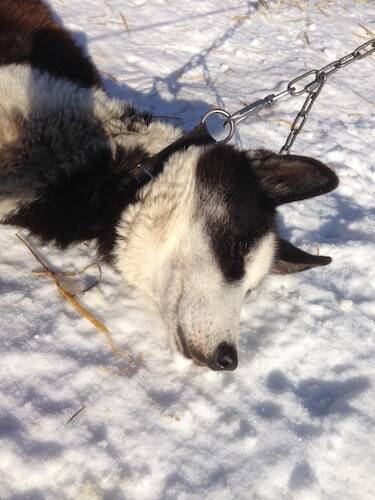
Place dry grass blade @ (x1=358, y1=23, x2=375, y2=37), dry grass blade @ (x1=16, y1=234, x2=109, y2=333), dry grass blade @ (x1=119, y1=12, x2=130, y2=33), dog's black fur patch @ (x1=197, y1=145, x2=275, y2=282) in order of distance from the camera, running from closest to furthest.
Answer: dog's black fur patch @ (x1=197, y1=145, x2=275, y2=282) → dry grass blade @ (x1=16, y1=234, x2=109, y2=333) → dry grass blade @ (x1=119, y1=12, x2=130, y2=33) → dry grass blade @ (x1=358, y1=23, x2=375, y2=37)

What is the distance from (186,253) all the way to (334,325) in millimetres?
983

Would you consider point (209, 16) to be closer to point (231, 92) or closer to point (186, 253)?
point (231, 92)

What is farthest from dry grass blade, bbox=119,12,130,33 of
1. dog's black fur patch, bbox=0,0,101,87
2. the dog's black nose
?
the dog's black nose

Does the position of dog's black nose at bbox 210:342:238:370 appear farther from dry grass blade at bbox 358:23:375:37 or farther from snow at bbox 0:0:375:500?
dry grass blade at bbox 358:23:375:37

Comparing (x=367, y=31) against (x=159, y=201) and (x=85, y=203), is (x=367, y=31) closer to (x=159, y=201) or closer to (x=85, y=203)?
(x=159, y=201)

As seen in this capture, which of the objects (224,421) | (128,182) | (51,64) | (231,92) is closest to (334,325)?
(224,421)

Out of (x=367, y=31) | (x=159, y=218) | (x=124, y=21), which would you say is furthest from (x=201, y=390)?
(x=367, y=31)

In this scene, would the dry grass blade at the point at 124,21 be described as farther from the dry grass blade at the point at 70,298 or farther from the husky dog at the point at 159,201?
the dry grass blade at the point at 70,298

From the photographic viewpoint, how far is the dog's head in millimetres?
2121

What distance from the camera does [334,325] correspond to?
2604mm

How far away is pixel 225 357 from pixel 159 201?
766 mm

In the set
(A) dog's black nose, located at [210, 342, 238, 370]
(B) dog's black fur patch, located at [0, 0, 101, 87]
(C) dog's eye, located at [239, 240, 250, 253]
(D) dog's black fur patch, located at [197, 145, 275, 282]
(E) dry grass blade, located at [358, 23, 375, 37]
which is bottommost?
(E) dry grass blade, located at [358, 23, 375, 37]

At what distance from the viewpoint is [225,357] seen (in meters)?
2.07

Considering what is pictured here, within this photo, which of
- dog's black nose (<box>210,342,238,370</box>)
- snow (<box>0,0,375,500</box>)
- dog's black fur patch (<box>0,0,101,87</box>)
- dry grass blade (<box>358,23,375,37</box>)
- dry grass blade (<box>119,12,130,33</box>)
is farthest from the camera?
dry grass blade (<box>358,23,375,37</box>)
